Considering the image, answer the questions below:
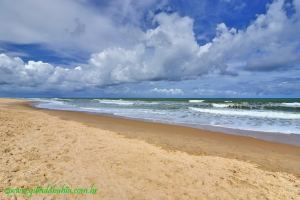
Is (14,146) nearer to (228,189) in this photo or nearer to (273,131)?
(228,189)

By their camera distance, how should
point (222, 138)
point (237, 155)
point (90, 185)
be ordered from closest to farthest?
point (90, 185) < point (237, 155) < point (222, 138)

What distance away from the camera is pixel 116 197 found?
4.77 meters

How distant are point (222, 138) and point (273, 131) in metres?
4.11

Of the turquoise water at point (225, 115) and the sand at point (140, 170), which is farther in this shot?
the turquoise water at point (225, 115)

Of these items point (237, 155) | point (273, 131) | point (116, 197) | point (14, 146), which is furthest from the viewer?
point (273, 131)

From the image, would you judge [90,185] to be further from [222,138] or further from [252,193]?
[222,138]

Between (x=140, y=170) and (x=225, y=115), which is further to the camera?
(x=225, y=115)

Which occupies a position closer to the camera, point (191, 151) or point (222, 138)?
point (191, 151)

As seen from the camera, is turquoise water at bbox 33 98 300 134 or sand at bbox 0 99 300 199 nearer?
sand at bbox 0 99 300 199

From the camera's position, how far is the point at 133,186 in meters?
5.23

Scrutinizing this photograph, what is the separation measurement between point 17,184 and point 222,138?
30.9 feet

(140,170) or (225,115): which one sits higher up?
(225,115)

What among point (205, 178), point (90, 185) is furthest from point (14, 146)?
point (205, 178)

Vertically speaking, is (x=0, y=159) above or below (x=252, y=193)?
above
